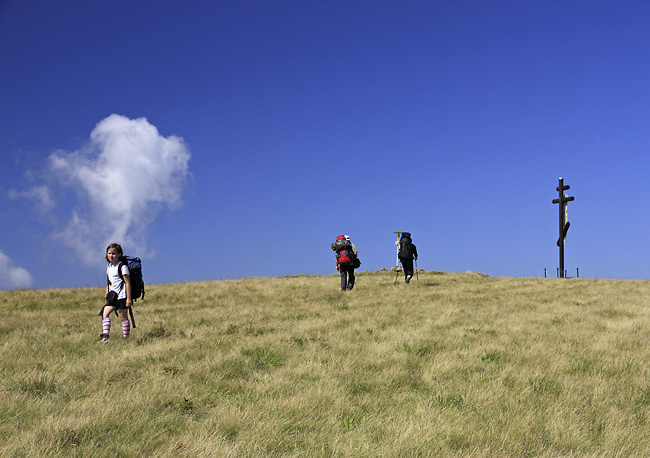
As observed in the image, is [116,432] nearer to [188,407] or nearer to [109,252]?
[188,407]

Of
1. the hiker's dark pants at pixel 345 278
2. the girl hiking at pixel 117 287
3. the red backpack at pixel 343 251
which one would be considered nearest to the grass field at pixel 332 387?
the girl hiking at pixel 117 287

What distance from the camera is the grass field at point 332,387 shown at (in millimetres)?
4180

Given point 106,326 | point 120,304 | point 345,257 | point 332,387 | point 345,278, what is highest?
point 345,257

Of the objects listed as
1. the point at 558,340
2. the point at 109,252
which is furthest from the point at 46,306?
the point at 558,340

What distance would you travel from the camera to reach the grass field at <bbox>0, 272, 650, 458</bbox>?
418cm

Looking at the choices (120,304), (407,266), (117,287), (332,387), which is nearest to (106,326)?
(120,304)

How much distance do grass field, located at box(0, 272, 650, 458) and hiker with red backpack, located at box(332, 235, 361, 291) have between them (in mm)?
8045

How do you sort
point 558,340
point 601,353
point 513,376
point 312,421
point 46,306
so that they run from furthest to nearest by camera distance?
point 46,306 < point 558,340 < point 601,353 < point 513,376 < point 312,421

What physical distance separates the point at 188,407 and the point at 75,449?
4.45 feet

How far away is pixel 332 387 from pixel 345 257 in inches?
562

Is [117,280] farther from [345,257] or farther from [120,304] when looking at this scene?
[345,257]

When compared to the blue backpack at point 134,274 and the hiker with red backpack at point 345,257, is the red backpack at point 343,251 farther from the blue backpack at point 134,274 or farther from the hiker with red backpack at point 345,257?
the blue backpack at point 134,274

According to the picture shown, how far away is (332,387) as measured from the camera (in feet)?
18.5

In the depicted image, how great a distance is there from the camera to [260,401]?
516 centimetres
